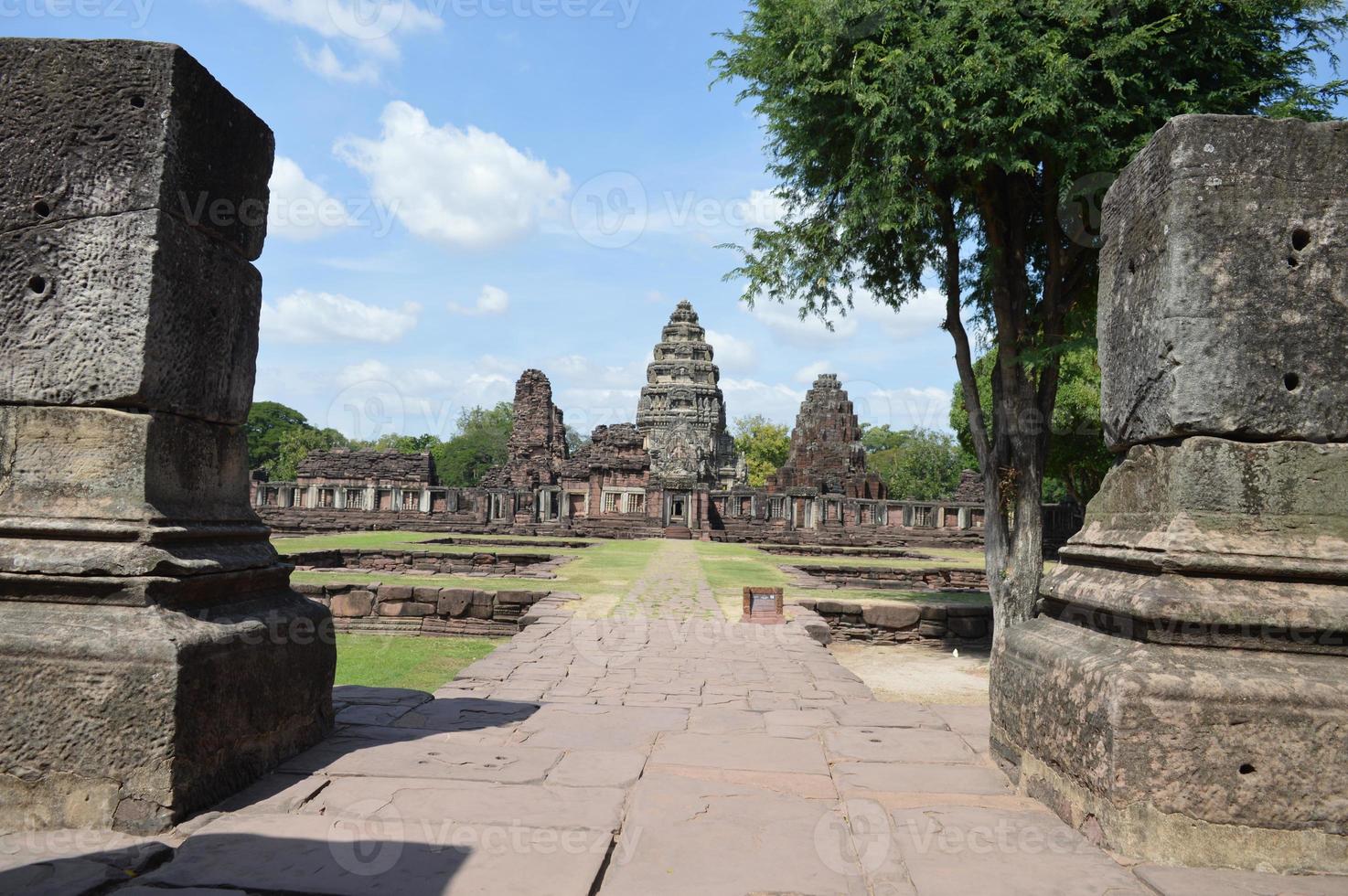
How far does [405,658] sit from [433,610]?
2.07 metres

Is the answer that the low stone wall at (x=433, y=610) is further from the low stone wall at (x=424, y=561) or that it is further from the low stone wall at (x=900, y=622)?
the low stone wall at (x=424, y=561)

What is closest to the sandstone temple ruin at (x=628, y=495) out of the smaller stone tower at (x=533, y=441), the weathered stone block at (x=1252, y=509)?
the smaller stone tower at (x=533, y=441)

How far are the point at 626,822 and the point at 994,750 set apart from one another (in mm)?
1593

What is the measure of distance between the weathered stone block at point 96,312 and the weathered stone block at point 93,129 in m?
0.07

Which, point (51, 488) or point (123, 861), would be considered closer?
point (123, 861)

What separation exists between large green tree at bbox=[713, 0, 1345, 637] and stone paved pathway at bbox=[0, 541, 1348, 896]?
378cm

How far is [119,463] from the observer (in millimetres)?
2873

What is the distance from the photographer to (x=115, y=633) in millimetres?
2648

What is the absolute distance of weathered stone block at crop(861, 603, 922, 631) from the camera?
1016cm

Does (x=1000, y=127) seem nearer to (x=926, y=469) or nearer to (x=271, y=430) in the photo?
(x=926, y=469)

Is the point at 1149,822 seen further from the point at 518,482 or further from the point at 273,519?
the point at 518,482

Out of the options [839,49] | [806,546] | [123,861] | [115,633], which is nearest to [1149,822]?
[123,861]

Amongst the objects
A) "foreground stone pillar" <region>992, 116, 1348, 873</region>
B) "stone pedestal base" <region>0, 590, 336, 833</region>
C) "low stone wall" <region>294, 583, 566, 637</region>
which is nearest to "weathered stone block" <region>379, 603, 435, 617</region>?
"low stone wall" <region>294, 583, 566, 637</region>

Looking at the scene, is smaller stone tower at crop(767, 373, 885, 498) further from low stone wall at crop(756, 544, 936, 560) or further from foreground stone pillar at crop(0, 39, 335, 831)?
foreground stone pillar at crop(0, 39, 335, 831)
